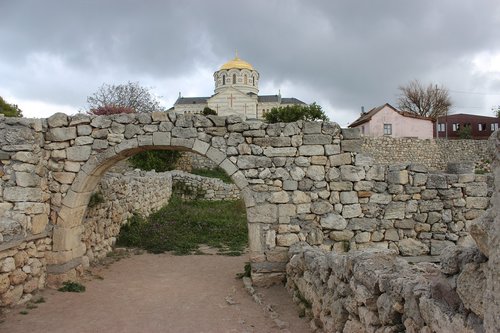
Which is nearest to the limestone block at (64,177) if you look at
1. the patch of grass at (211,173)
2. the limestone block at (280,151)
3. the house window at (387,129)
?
the limestone block at (280,151)

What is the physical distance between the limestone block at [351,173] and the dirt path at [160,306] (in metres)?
2.25

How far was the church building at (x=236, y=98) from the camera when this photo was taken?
169 feet

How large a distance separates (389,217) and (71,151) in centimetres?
587

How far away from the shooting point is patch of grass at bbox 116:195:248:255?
35.7 feet

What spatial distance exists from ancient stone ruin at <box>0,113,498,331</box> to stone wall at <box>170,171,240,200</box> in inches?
422

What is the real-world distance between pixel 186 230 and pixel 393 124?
23.4 metres

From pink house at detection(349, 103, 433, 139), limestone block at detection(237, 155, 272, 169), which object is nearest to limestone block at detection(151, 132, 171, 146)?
limestone block at detection(237, 155, 272, 169)

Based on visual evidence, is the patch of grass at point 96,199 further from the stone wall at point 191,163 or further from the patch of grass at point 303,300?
the stone wall at point 191,163

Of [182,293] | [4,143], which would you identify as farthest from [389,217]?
[4,143]

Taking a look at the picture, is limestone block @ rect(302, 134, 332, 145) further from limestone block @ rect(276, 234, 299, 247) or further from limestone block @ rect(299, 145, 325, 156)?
limestone block @ rect(276, 234, 299, 247)

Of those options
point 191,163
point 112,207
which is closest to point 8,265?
point 112,207

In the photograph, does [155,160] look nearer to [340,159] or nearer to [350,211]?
[340,159]

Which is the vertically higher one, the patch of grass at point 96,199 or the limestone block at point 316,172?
the limestone block at point 316,172

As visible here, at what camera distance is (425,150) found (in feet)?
94.2
